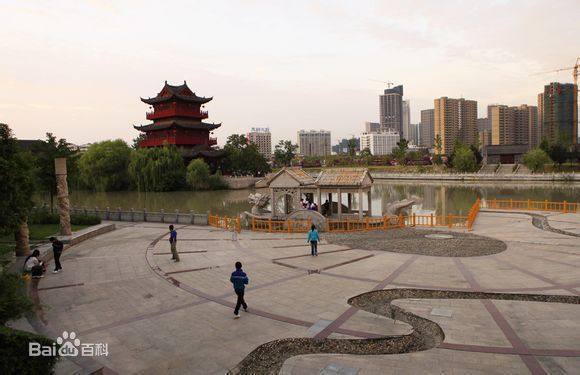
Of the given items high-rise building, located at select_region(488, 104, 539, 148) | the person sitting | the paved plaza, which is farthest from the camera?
high-rise building, located at select_region(488, 104, 539, 148)

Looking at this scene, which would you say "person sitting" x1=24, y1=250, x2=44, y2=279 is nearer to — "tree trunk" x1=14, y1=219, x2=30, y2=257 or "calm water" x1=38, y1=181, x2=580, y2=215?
"tree trunk" x1=14, y1=219, x2=30, y2=257

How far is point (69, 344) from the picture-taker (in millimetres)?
8258

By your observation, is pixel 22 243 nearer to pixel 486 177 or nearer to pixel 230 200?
pixel 230 200

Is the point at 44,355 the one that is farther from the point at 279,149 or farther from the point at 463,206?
the point at 279,149

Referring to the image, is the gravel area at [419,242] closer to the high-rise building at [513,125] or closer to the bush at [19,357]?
the bush at [19,357]

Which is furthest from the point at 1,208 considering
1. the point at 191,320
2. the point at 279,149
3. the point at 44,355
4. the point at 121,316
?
the point at 279,149

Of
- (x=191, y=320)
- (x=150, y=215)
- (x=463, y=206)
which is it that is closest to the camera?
(x=191, y=320)

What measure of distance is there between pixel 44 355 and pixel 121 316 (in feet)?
→ 13.4

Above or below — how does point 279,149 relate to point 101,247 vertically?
above

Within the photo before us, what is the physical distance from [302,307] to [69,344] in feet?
17.5

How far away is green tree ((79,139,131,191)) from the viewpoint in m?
67.6

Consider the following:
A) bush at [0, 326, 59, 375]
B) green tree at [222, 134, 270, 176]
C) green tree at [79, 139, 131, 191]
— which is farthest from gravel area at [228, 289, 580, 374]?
green tree at [222, 134, 270, 176]

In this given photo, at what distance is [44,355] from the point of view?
6172 millimetres

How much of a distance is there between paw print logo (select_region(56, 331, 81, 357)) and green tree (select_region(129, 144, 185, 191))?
2280 inches
